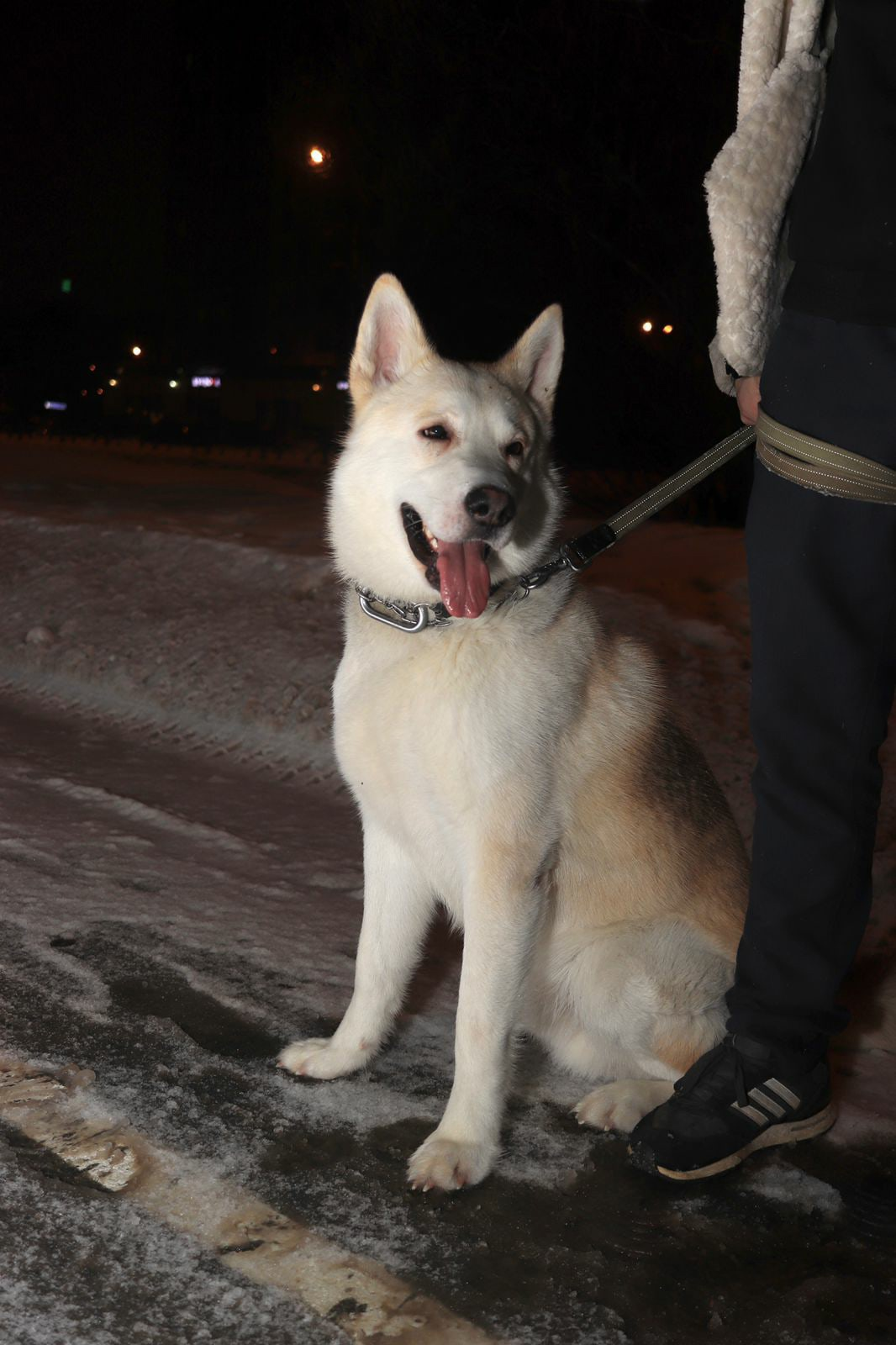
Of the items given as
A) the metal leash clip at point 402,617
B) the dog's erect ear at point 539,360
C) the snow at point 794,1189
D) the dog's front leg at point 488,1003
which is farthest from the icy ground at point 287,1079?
the dog's erect ear at point 539,360

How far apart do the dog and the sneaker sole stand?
8.0 inches

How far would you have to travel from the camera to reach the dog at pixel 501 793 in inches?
94.4

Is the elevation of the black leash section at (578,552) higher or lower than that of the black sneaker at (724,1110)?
higher

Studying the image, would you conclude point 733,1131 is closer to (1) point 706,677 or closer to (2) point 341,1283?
(2) point 341,1283

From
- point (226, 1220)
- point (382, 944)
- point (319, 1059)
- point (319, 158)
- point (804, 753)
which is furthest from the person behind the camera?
point (319, 158)

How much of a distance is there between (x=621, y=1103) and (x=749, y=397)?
1.53 meters

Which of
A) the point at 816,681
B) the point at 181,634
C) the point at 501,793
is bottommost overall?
the point at 181,634

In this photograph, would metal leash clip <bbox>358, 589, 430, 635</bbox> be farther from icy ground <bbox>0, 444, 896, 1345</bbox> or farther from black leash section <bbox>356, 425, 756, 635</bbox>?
icy ground <bbox>0, 444, 896, 1345</bbox>

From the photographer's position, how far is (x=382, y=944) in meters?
2.74

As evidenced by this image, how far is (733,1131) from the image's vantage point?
2.30 metres

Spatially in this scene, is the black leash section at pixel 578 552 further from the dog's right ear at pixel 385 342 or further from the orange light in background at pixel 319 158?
the orange light in background at pixel 319 158

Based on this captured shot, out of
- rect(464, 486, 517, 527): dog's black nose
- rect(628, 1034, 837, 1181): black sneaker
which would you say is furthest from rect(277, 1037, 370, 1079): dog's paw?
rect(464, 486, 517, 527): dog's black nose

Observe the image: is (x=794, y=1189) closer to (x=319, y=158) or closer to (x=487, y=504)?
(x=487, y=504)

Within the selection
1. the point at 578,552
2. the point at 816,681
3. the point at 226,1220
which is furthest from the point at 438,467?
the point at 226,1220
